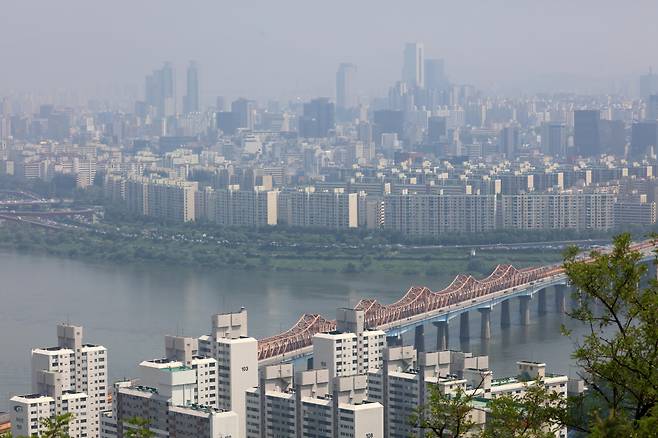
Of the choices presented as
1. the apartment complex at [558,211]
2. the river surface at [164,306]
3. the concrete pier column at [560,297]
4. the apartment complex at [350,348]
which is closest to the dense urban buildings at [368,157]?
the apartment complex at [558,211]

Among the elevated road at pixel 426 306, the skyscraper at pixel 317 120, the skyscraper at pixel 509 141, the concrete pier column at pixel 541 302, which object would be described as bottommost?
the concrete pier column at pixel 541 302

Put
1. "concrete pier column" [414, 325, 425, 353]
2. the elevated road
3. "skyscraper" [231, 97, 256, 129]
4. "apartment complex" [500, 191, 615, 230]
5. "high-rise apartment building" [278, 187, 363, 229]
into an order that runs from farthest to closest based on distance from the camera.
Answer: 1. "skyscraper" [231, 97, 256, 129]
2. "high-rise apartment building" [278, 187, 363, 229]
3. "apartment complex" [500, 191, 615, 230]
4. "concrete pier column" [414, 325, 425, 353]
5. the elevated road

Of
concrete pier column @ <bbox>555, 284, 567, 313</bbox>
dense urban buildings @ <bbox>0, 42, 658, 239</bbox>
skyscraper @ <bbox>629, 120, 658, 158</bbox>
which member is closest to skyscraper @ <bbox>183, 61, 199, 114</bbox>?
dense urban buildings @ <bbox>0, 42, 658, 239</bbox>

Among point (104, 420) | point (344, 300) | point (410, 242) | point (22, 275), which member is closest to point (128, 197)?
point (410, 242)

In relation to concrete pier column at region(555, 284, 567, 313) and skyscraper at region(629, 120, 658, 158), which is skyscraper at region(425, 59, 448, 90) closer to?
skyscraper at region(629, 120, 658, 158)

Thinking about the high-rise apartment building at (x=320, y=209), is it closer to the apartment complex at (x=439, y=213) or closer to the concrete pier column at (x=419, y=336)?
the apartment complex at (x=439, y=213)

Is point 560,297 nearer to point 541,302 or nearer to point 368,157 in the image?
point 541,302

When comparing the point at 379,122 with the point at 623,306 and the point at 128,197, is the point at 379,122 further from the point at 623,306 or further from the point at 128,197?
the point at 623,306
